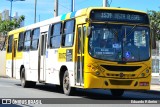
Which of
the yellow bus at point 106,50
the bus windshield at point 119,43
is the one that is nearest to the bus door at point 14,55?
the yellow bus at point 106,50

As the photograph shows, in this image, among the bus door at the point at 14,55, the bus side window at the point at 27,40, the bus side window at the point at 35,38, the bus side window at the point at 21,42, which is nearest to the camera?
the bus side window at the point at 35,38

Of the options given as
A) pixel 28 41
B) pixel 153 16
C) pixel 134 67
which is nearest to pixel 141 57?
pixel 134 67

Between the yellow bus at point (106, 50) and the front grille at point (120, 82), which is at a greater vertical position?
the yellow bus at point (106, 50)

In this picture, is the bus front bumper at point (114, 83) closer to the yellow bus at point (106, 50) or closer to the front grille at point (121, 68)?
the yellow bus at point (106, 50)

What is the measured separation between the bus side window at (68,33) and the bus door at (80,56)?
0.67 m

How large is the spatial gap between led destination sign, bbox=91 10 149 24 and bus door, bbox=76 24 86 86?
60 centimetres

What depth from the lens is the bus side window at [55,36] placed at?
61.7ft

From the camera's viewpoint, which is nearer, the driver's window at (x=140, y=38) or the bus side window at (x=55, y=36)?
the driver's window at (x=140, y=38)

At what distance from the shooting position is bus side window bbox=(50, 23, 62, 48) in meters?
18.8

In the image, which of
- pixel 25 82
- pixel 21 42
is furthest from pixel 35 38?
pixel 25 82

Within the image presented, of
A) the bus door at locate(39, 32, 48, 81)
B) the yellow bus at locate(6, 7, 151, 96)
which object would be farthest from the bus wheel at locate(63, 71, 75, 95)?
the bus door at locate(39, 32, 48, 81)

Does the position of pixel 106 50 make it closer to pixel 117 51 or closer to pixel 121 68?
pixel 117 51

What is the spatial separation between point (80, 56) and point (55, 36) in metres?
3.11

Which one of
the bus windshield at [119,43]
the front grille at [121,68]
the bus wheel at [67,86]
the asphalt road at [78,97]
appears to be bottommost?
the asphalt road at [78,97]
